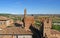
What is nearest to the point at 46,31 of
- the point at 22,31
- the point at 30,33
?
the point at 30,33

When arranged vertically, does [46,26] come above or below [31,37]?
above

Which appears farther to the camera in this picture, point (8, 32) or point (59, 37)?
point (59, 37)

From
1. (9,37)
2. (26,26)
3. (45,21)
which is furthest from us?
(26,26)

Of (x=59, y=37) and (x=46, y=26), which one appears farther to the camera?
(x=59, y=37)

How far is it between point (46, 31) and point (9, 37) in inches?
228

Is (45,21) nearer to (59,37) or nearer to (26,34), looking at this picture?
(26,34)

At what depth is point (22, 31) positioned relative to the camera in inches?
905

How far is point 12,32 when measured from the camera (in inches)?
885

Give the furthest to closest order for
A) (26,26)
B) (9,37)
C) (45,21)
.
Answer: (26,26) → (9,37) → (45,21)

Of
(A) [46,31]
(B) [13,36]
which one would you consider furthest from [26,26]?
(A) [46,31]

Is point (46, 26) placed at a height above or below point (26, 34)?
above

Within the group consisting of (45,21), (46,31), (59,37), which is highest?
(45,21)

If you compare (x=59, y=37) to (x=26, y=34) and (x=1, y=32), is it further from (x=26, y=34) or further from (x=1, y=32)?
(x=1, y=32)

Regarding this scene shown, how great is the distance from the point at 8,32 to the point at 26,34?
2.68 m
